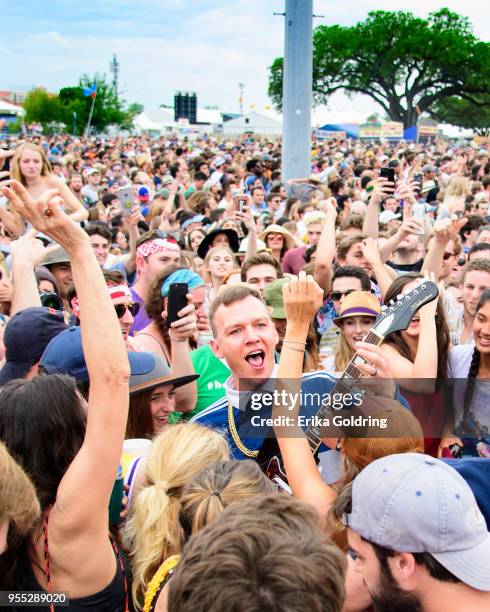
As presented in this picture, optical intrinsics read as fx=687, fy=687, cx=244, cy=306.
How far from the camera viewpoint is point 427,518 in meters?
1.69

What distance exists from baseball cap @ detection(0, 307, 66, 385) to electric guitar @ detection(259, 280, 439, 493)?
1.21 meters

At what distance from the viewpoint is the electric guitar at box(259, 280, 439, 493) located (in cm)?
277

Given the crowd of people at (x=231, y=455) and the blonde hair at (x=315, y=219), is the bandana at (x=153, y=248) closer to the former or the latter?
the crowd of people at (x=231, y=455)

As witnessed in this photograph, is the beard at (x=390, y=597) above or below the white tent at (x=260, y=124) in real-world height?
below

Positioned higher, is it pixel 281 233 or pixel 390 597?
pixel 281 233

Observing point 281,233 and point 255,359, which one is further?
point 281,233

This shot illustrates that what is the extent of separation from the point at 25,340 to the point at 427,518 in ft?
7.18

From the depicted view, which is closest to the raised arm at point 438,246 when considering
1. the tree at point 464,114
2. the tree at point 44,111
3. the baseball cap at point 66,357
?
the baseball cap at point 66,357

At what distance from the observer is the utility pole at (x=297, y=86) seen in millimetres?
11930

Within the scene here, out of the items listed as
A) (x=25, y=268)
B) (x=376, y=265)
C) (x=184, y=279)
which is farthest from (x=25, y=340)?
Result: (x=376, y=265)

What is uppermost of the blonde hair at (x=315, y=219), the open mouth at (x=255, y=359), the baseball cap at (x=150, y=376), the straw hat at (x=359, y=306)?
the blonde hair at (x=315, y=219)

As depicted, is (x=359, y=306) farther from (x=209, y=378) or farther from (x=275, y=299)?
(x=209, y=378)

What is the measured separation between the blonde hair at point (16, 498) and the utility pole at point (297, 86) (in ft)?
38.0

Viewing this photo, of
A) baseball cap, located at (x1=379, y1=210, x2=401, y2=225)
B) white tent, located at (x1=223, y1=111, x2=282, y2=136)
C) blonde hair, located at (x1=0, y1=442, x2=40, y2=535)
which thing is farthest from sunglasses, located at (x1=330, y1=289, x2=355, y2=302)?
white tent, located at (x1=223, y1=111, x2=282, y2=136)
